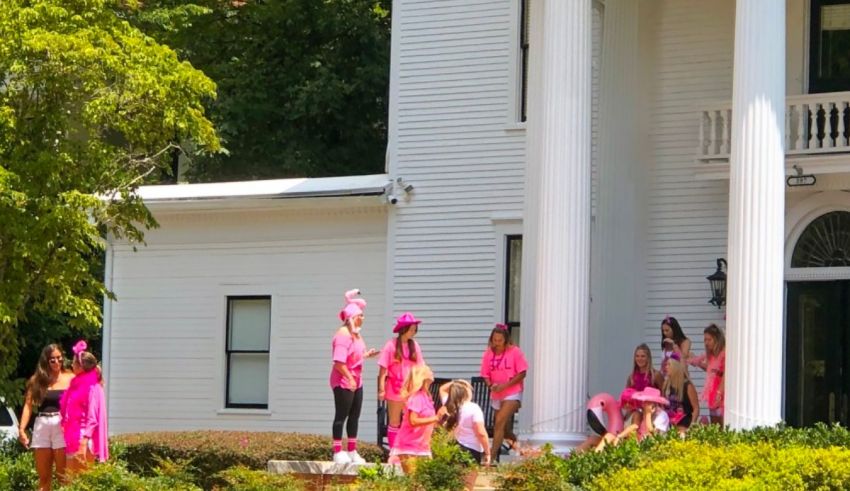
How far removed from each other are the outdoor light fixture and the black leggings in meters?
6.53

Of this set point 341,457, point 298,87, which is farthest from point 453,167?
point 298,87

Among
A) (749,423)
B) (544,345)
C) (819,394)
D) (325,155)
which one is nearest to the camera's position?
(749,423)

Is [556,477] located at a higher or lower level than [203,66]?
lower

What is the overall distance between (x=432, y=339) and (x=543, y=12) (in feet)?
20.0

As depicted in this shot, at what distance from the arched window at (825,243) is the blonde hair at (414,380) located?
719 centimetres

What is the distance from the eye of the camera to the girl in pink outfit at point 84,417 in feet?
68.8

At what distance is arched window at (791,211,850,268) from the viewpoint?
967 inches

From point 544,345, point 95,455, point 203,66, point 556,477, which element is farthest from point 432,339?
point 203,66

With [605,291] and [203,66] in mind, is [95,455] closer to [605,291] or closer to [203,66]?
[605,291]

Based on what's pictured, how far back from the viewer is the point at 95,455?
21203 millimetres

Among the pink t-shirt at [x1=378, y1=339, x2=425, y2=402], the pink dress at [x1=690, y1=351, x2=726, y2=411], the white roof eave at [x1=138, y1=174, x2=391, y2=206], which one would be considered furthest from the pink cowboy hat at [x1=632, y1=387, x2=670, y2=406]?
the white roof eave at [x1=138, y1=174, x2=391, y2=206]

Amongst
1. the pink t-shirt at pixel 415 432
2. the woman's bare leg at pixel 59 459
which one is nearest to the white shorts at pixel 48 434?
the woman's bare leg at pixel 59 459

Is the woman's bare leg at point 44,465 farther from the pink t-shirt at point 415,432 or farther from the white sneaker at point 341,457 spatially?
the pink t-shirt at point 415,432

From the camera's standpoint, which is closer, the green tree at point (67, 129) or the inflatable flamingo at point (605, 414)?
the inflatable flamingo at point (605, 414)
